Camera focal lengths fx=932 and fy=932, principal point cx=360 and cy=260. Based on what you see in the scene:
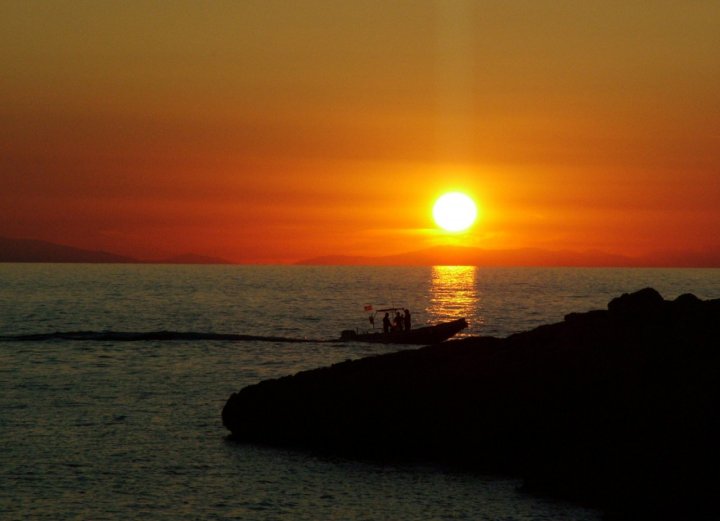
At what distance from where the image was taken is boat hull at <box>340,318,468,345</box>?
2936 inches

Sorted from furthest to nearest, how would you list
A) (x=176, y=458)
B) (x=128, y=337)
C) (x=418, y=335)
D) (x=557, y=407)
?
(x=128, y=337) < (x=418, y=335) < (x=176, y=458) < (x=557, y=407)

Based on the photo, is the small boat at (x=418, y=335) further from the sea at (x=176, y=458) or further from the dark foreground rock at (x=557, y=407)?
the dark foreground rock at (x=557, y=407)

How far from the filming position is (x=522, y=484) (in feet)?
92.0

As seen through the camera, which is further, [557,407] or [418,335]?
[418,335]

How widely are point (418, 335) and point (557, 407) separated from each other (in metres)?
44.6

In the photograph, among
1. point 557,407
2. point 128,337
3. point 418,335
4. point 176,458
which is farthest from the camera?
point 128,337

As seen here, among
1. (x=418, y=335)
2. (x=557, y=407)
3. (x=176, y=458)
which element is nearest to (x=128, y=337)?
(x=418, y=335)

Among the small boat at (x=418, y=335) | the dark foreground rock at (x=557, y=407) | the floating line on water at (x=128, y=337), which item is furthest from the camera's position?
the floating line on water at (x=128, y=337)

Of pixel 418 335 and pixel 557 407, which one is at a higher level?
pixel 557 407

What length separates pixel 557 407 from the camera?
30.4 metres

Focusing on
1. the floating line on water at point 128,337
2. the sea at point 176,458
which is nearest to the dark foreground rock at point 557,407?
the sea at point 176,458

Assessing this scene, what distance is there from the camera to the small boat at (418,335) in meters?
74.6

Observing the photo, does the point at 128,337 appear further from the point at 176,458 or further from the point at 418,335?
the point at 176,458

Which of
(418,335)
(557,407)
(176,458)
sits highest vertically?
(557,407)
